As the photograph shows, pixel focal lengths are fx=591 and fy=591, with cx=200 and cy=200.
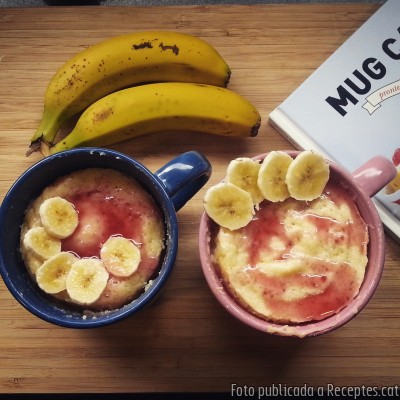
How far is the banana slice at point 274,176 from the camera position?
3.05ft

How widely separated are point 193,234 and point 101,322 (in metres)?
0.27

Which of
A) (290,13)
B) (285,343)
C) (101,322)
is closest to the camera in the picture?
(101,322)

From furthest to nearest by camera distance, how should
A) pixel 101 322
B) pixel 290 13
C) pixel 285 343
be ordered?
pixel 290 13 → pixel 285 343 → pixel 101 322

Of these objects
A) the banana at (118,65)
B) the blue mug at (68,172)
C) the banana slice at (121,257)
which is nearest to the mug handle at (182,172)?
the blue mug at (68,172)

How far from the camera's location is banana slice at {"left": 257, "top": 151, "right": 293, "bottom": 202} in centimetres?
93

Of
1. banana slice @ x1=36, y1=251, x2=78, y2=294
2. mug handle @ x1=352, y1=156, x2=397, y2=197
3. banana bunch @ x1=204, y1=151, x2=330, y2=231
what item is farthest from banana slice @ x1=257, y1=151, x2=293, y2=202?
banana slice @ x1=36, y1=251, x2=78, y2=294

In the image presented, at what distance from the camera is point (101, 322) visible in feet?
2.87

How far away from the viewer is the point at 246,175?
3.07 feet

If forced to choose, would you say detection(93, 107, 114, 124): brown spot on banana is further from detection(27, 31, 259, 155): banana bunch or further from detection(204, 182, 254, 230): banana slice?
detection(204, 182, 254, 230): banana slice

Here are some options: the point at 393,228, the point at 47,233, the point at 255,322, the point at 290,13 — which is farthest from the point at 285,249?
the point at 290,13

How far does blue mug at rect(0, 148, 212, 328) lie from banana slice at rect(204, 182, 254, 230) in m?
0.04

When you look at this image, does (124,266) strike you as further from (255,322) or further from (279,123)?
(279,123)

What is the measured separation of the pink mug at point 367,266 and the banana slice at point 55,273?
0.70ft

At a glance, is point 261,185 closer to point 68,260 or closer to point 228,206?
point 228,206
